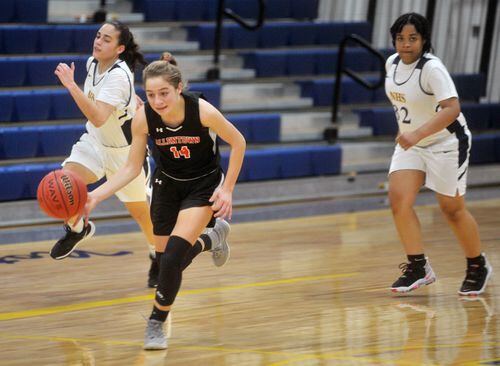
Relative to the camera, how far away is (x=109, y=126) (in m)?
5.98

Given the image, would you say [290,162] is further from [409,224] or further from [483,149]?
[409,224]

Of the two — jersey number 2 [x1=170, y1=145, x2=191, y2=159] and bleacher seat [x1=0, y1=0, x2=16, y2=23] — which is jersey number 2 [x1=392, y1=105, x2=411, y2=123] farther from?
bleacher seat [x1=0, y1=0, x2=16, y2=23]

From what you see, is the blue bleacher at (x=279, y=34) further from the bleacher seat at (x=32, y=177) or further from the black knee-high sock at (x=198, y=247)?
the black knee-high sock at (x=198, y=247)

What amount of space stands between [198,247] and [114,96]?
1.23 meters

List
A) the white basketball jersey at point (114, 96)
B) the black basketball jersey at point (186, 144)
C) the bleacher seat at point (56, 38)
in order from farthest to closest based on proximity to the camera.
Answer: the bleacher seat at point (56, 38) → the white basketball jersey at point (114, 96) → the black basketball jersey at point (186, 144)

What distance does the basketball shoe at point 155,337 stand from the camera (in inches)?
171

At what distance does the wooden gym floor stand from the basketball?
546 millimetres

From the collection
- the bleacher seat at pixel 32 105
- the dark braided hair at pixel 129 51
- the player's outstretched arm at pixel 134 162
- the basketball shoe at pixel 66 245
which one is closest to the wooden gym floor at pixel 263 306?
the basketball shoe at pixel 66 245

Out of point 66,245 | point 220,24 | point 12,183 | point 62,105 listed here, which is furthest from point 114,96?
point 220,24

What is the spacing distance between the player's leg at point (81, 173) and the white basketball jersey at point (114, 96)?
3.5 inches

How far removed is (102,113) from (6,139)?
3.13 meters

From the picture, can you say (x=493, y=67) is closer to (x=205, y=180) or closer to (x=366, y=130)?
(x=366, y=130)

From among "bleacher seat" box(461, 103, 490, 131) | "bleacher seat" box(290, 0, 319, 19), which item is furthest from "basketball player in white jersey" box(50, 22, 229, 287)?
"bleacher seat" box(290, 0, 319, 19)

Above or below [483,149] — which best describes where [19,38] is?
above
